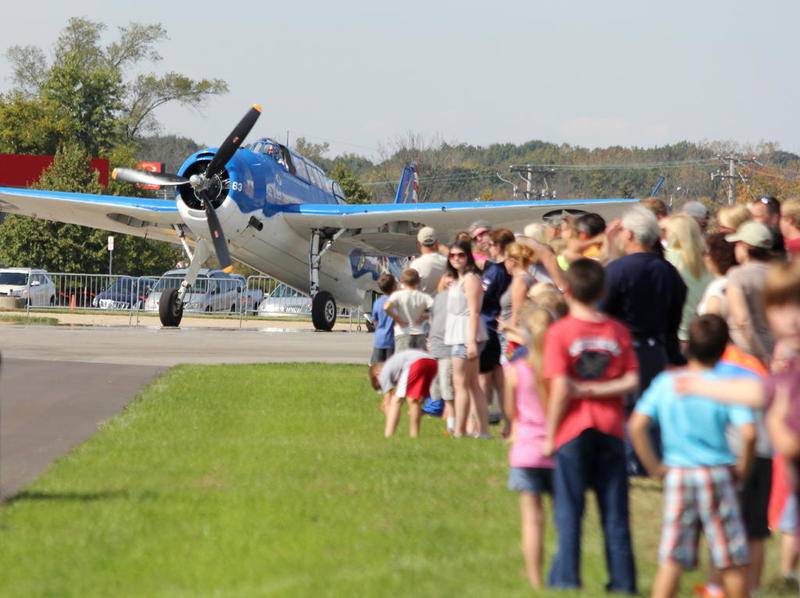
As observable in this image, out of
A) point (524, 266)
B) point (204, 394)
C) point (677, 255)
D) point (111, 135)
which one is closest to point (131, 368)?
point (204, 394)

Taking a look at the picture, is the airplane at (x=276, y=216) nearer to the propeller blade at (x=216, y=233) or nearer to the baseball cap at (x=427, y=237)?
the propeller blade at (x=216, y=233)

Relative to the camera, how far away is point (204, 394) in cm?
1598

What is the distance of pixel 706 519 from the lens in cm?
582

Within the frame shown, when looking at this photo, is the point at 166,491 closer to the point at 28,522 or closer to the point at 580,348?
the point at 28,522

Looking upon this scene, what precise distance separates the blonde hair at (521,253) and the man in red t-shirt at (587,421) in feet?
15.4

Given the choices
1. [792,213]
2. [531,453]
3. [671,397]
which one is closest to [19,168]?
[792,213]

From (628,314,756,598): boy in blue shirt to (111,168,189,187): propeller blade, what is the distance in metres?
24.9

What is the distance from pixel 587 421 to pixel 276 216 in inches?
1054

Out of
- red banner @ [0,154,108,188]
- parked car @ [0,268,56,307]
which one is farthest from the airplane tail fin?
red banner @ [0,154,108,188]

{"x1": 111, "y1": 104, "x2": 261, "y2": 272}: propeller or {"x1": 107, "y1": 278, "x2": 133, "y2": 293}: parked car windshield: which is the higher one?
{"x1": 111, "y1": 104, "x2": 261, "y2": 272}: propeller

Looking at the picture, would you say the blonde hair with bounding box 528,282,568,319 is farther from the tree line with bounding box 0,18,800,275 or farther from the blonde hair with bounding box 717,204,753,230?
the tree line with bounding box 0,18,800,275

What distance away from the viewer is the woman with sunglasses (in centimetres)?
1183

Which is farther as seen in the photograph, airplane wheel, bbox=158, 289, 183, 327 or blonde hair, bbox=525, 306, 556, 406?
airplane wheel, bbox=158, 289, 183, 327

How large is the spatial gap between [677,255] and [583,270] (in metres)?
3.78
